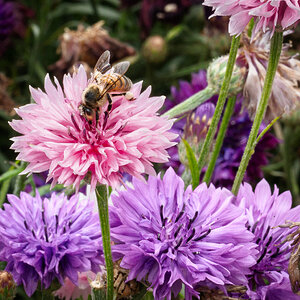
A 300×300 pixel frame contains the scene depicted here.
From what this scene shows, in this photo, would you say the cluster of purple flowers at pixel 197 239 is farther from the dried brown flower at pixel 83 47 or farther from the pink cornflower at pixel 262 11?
the dried brown flower at pixel 83 47

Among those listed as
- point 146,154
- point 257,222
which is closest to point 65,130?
point 146,154

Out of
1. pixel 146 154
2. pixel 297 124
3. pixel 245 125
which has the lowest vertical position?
pixel 297 124

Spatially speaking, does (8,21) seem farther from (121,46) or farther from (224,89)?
(224,89)

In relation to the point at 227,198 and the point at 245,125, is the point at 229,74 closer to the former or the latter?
the point at 227,198

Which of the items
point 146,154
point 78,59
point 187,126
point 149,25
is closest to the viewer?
point 146,154

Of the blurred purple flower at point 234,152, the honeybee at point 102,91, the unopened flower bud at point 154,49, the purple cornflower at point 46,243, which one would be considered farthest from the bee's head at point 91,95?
the unopened flower bud at point 154,49

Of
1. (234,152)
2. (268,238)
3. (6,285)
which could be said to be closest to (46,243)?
(6,285)

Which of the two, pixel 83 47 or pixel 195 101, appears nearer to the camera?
pixel 195 101
